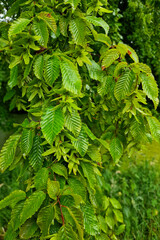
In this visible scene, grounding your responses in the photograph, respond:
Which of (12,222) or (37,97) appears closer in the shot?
(12,222)

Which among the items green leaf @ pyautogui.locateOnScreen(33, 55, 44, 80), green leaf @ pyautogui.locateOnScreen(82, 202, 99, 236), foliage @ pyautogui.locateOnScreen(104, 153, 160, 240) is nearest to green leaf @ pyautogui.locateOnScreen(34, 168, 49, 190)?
green leaf @ pyautogui.locateOnScreen(82, 202, 99, 236)

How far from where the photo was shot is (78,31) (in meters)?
0.78

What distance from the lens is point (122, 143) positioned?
1.05m

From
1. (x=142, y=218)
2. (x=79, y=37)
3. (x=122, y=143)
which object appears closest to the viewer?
(x=79, y=37)

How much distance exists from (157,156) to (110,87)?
2.69m

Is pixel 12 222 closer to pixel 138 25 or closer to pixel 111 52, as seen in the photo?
pixel 111 52

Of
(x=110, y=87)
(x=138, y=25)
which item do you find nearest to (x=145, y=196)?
(x=110, y=87)

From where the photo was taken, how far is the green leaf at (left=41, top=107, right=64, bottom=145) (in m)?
0.67

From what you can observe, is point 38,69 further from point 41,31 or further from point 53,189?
point 53,189

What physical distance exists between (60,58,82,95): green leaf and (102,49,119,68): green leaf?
176 mm

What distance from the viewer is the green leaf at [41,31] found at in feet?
2.45

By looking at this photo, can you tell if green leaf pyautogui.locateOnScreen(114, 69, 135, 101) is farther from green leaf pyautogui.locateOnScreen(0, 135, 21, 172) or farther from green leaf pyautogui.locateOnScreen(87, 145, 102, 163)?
green leaf pyautogui.locateOnScreen(0, 135, 21, 172)

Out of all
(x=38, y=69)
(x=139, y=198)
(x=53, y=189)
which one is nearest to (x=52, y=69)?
(x=38, y=69)

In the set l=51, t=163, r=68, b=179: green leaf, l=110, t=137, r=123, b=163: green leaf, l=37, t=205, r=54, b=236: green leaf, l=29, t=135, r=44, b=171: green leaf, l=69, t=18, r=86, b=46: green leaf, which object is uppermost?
l=69, t=18, r=86, b=46: green leaf
